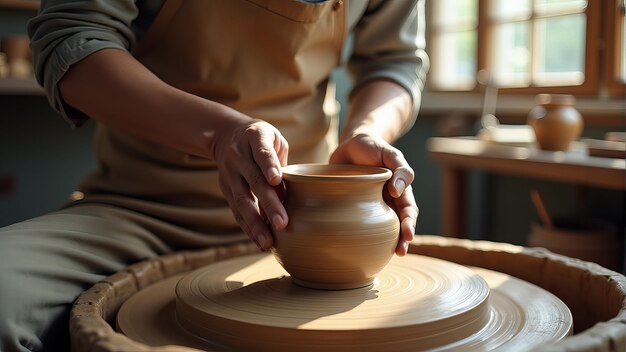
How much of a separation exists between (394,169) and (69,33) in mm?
539

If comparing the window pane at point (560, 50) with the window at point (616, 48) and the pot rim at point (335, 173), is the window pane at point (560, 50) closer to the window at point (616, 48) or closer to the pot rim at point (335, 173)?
the window at point (616, 48)

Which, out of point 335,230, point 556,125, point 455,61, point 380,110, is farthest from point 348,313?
point 455,61

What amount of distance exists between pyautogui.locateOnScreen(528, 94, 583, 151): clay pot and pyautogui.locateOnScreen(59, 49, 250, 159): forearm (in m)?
1.50

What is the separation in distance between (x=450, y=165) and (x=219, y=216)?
4.81 feet

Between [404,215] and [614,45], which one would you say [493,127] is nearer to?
[614,45]

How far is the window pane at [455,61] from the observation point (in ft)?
10.8

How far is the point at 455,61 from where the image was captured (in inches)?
135

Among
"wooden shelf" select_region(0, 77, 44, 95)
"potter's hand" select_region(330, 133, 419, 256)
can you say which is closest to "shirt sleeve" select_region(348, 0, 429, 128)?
"potter's hand" select_region(330, 133, 419, 256)

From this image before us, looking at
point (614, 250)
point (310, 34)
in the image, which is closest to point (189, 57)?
point (310, 34)

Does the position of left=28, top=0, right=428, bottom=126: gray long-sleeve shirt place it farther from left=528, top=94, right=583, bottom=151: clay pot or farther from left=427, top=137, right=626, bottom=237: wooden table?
left=528, top=94, right=583, bottom=151: clay pot

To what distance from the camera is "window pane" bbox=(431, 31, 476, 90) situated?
3.29 metres

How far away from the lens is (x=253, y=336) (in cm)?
76

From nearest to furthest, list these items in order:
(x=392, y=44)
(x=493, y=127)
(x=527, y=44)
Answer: (x=392, y=44) < (x=493, y=127) < (x=527, y=44)

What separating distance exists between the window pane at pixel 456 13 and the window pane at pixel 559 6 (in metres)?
0.37
